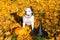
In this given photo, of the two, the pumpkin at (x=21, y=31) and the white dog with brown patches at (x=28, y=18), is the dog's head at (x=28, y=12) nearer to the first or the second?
the white dog with brown patches at (x=28, y=18)

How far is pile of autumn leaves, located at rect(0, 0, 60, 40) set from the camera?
7.32 feet

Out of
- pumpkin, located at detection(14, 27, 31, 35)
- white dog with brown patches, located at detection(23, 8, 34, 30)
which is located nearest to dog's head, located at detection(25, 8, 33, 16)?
white dog with brown patches, located at detection(23, 8, 34, 30)

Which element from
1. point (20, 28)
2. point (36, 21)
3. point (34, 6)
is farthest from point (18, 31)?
point (34, 6)

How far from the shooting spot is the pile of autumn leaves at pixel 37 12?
223cm

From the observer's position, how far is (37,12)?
237 cm

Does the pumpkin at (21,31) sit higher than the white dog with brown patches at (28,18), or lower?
lower

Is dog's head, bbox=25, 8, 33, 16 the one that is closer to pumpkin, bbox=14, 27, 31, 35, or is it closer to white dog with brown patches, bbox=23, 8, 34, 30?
white dog with brown patches, bbox=23, 8, 34, 30

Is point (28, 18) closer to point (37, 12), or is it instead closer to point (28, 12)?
point (28, 12)

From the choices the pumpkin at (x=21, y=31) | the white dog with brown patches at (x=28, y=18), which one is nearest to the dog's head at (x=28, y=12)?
the white dog with brown patches at (x=28, y=18)

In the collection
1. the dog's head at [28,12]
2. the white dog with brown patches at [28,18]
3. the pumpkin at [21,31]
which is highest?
the dog's head at [28,12]

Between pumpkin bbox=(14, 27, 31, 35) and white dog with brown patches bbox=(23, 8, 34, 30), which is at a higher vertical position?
white dog with brown patches bbox=(23, 8, 34, 30)

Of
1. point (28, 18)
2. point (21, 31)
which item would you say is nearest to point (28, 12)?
point (28, 18)

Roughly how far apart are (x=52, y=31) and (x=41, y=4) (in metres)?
0.40

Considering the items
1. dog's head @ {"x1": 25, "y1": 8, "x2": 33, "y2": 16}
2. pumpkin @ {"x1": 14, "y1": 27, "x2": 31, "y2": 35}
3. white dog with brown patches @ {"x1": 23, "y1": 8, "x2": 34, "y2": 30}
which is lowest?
pumpkin @ {"x1": 14, "y1": 27, "x2": 31, "y2": 35}
